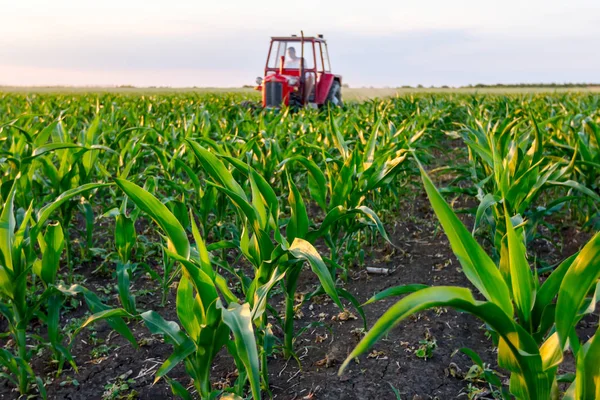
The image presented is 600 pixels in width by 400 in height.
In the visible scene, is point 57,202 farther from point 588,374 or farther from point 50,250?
point 588,374

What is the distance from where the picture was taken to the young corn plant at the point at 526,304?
112 centimetres

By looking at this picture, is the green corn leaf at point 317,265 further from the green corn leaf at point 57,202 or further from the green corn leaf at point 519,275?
the green corn leaf at point 57,202

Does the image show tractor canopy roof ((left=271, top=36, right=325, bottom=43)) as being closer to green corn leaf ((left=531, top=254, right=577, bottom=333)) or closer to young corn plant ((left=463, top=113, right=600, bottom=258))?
young corn plant ((left=463, top=113, right=600, bottom=258))

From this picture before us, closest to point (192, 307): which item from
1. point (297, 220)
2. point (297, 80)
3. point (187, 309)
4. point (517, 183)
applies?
point (187, 309)

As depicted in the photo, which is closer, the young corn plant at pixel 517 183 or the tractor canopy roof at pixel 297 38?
the young corn plant at pixel 517 183

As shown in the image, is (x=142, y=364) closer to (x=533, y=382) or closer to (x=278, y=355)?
(x=278, y=355)

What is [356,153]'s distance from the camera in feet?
9.28

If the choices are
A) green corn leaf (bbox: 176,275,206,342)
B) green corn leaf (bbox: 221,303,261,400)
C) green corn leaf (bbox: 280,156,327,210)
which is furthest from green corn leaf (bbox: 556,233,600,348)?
green corn leaf (bbox: 280,156,327,210)

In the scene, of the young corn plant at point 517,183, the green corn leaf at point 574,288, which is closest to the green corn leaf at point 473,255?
the green corn leaf at point 574,288

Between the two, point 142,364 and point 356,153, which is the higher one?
point 356,153

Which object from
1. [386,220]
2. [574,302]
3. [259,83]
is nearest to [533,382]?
[574,302]

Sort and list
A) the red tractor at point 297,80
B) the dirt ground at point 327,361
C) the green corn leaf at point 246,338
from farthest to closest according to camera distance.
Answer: the red tractor at point 297,80 < the dirt ground at point 327,361 < the green corn leaf at point 246,338

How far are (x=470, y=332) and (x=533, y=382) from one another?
1387mm

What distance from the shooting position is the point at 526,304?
4.20 feet
